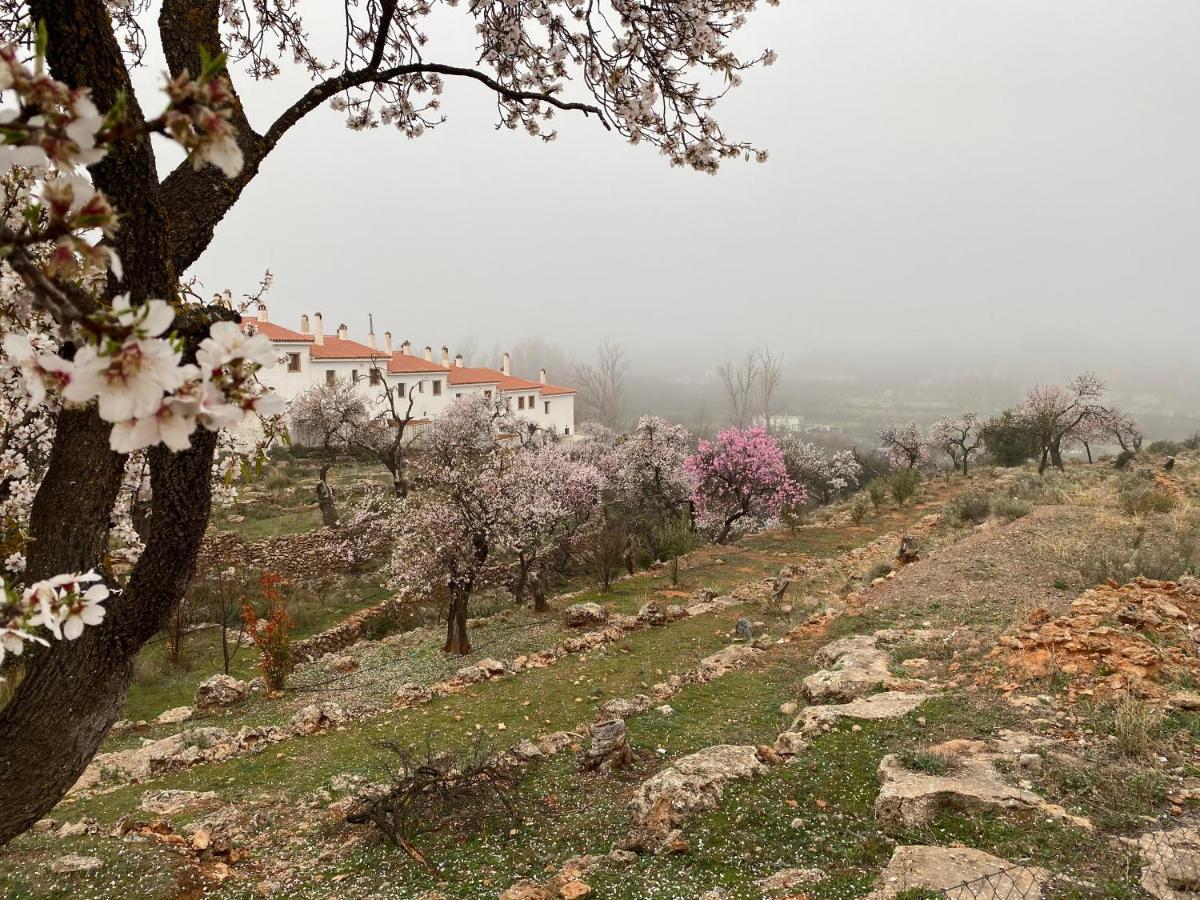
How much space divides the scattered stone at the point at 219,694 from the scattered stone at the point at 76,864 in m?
6.57

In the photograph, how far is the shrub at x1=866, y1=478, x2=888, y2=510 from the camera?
29812 millimetres

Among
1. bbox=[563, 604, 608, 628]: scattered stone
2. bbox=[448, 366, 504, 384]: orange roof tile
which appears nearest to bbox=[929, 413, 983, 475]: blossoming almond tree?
bbox=[448, 366, 504, 384]: orange roof tile

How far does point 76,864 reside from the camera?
514cm

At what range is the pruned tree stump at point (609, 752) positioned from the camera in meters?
6.46

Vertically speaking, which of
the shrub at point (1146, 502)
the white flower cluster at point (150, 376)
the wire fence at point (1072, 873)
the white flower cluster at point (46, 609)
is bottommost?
the wire fence at point (1072, 873)

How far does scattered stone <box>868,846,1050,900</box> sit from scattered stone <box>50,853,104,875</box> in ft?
19.6

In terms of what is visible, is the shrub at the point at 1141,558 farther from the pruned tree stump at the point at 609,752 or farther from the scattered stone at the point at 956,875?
the pruned tree stump at the point at 609,752

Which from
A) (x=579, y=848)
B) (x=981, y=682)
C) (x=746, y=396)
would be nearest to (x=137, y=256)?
(x=579, y=848)

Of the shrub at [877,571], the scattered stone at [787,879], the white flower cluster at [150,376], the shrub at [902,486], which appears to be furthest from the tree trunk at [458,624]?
the shrub at [902,486]

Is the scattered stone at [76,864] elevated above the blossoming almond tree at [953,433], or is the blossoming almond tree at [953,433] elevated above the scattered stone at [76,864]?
the blossoming almond tree at [953,433]

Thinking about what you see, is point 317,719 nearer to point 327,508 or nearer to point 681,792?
point 681,792

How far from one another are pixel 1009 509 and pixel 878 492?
12.3 metres

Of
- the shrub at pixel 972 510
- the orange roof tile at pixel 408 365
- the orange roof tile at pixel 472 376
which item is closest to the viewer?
the shrub at pixel 972 510

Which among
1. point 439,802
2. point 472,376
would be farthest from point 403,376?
point 439,802
